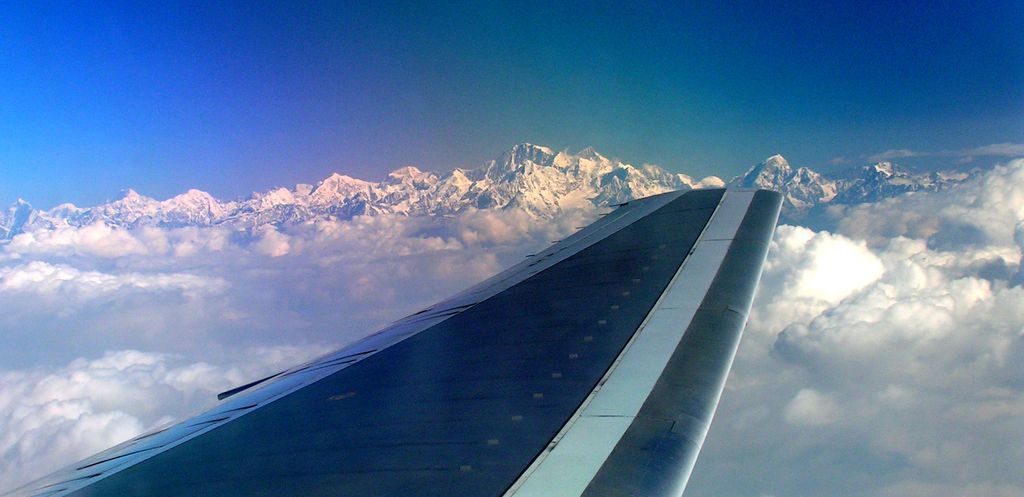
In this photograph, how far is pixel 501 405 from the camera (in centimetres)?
592

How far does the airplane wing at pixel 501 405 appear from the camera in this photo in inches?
173

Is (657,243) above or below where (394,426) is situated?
above

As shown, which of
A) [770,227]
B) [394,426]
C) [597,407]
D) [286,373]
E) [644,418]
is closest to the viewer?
[644,418]

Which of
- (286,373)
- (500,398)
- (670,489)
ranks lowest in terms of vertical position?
(670,489)

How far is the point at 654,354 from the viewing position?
6.65 metres

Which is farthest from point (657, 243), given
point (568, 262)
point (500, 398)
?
point (500, 398)

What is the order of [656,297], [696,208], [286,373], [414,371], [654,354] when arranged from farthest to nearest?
1. [696,208]
2. [286,373]
3. [656,297]
4. [414,371]
5. [654,354]

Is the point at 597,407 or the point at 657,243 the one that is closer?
the point at 597,407

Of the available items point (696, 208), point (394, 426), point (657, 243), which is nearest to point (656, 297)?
point (657, 243)

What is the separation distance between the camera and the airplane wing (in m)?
4.39

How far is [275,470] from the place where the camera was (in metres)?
5.09

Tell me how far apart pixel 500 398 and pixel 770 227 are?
8828 millimetres

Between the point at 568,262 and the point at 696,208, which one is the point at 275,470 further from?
the point at 696,208

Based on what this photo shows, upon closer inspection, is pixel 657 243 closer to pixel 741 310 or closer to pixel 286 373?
pixel 741 310
